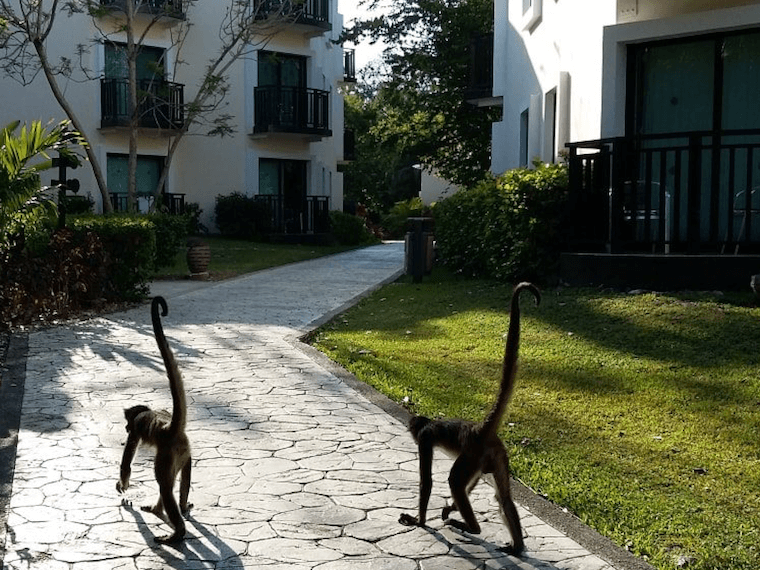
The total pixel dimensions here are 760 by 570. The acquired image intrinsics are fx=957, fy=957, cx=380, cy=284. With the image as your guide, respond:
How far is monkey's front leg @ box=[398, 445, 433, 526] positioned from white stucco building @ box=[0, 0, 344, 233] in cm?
2295

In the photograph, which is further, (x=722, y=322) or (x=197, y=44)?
(x=197, y=44)

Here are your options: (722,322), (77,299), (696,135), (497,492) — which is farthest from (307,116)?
(497,492)

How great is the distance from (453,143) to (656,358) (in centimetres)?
2179

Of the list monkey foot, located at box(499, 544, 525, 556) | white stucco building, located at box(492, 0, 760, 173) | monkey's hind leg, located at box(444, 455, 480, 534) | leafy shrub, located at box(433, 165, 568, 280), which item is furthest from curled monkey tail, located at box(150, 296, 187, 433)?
white stucco building, located at box(492, 0, 760, 173)

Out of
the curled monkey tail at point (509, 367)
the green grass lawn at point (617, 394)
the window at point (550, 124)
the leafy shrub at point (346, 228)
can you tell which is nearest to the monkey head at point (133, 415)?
the curled monkey tail at point (509, 367)

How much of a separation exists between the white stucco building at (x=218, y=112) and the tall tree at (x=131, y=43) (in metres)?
0.26

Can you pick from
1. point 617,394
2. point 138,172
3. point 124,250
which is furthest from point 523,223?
point 138,172

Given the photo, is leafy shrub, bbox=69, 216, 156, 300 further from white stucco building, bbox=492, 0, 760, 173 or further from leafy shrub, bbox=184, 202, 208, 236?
leafy shrub, bbox=184, 202, 208, 236

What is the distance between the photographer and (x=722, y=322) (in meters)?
8.49

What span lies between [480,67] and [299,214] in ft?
33.8

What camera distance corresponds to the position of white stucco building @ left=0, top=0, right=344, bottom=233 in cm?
2659

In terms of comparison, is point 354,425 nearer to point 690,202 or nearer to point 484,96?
point 690,202

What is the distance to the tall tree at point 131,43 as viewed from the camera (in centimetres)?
1791

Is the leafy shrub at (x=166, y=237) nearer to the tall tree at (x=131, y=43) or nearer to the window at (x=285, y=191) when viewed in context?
the tall tree at (x=131, y=43)
